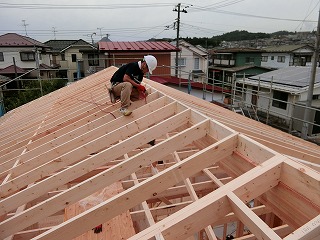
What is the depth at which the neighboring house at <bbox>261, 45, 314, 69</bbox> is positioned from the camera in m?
30.2

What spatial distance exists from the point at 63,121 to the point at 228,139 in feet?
10.9

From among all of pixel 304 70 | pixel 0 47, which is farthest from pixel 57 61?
pixel 304 70


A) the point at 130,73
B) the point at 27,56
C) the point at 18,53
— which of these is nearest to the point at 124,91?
the point at 130,73

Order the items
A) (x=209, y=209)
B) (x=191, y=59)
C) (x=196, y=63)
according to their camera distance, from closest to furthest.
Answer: (x=209, y=209) < (x=191, y=59) < (x=196, y=63)

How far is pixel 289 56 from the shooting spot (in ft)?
102

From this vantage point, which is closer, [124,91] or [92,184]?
[92,184]

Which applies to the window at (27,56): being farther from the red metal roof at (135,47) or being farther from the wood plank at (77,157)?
the wood plank at (77,157)

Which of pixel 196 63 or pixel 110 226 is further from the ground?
pixel 196 63

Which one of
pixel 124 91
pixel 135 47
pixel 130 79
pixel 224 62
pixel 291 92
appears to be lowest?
pixel 291 92

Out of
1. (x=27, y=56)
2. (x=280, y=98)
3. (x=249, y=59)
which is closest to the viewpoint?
(x=280, y=98)

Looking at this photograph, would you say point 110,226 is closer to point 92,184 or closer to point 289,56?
A: point 92,184

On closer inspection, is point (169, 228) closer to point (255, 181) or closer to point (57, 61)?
point (255, 181)

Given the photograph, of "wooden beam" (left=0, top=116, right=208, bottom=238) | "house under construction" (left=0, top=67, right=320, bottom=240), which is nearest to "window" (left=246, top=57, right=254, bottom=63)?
"house under construction" (left=0, top=67, right=320, bottom=240)

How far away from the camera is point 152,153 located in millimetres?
2543
